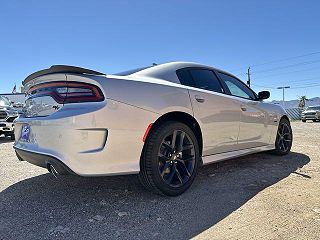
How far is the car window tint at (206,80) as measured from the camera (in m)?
3.45

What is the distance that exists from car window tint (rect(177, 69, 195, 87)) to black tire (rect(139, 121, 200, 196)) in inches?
21.7

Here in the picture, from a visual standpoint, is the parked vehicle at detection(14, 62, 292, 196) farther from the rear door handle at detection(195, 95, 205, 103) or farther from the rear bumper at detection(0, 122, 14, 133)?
the rear bumper at detection(0, 122, 14, 133)

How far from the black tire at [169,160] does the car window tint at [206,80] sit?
71 cm

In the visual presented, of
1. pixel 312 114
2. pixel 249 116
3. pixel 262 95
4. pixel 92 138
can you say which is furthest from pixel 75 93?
pixel 312 114

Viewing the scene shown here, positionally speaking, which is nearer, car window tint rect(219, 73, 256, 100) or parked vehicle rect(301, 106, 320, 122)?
car window tint rect(219, 73, 256, 100)

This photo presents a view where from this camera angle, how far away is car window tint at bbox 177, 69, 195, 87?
3.25 m

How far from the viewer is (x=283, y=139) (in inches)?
198

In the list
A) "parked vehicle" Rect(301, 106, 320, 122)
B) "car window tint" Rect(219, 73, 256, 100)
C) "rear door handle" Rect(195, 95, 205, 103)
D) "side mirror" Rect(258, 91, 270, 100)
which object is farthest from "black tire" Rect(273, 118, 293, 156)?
"parked vehicle" Rect(301, 106, 320, 122)

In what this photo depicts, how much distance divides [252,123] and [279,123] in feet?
4.16

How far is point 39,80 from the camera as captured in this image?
9.17ft

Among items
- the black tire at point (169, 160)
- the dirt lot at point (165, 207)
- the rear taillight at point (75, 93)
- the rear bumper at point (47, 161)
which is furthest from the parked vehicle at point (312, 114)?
the rear bumper at point (47, 161)

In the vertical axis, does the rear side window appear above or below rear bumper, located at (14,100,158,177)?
above

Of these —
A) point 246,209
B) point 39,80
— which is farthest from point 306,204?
point 39,80

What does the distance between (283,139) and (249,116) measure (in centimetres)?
148
